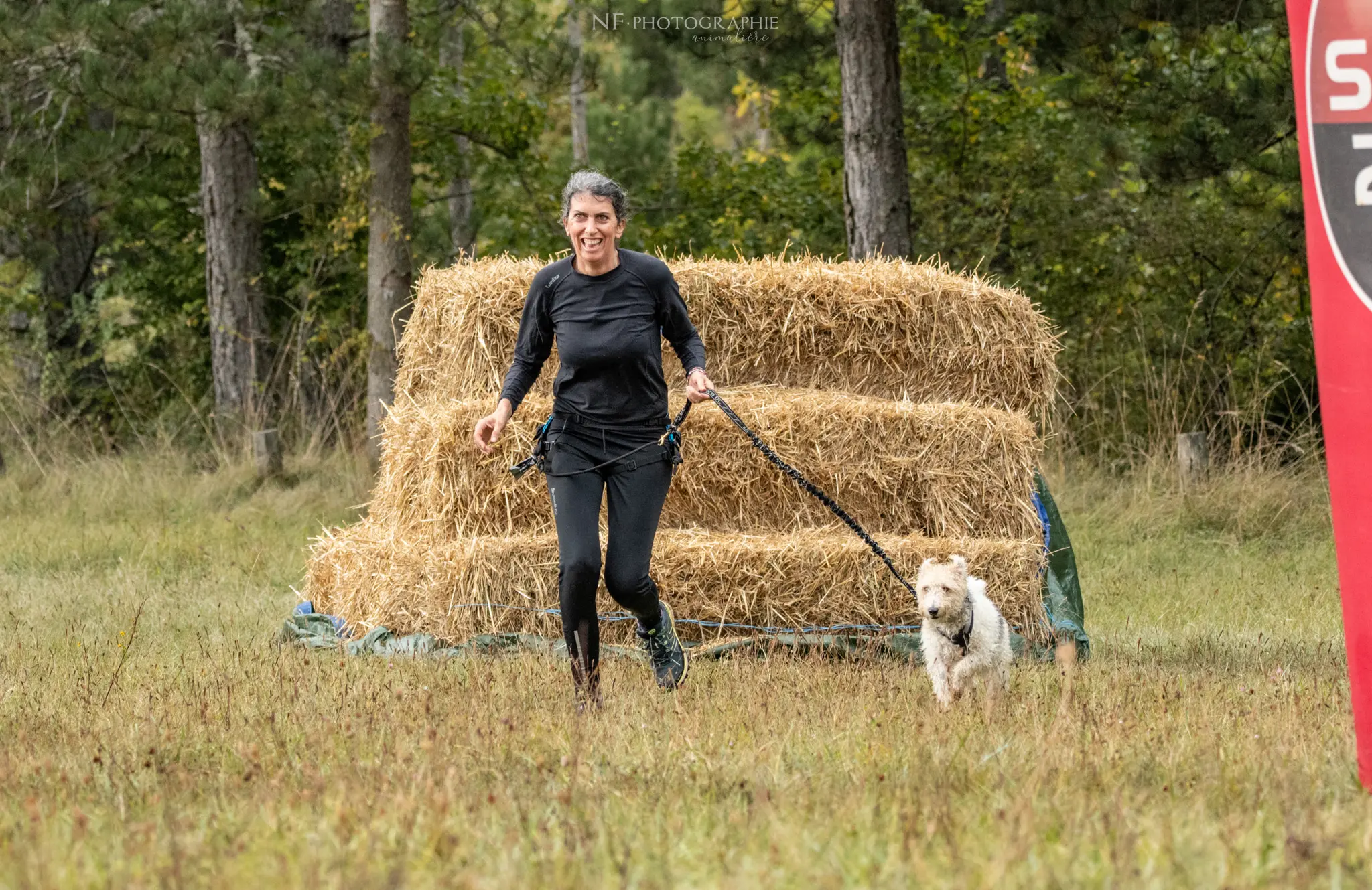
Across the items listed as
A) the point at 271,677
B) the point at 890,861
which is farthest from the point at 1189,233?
the point at 890,861

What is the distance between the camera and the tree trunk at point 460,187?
19.7m

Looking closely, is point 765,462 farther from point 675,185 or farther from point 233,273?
point 675,185

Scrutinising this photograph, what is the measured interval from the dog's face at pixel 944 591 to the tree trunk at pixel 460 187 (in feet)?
41.7

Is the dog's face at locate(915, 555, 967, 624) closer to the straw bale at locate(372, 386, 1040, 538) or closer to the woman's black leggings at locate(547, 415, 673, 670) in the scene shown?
the woman's black leggings at locate(547, 415, 673, 670)

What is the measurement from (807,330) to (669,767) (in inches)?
174

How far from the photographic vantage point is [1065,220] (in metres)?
16.6

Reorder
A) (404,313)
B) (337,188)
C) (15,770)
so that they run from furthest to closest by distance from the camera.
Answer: (337,188) < (404,313) < (15,770)

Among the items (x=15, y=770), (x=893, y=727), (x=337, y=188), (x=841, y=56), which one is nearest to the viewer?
(x=15, y=770)

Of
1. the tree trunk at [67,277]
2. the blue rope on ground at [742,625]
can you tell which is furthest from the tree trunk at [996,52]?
the tree trunk at [67,277]

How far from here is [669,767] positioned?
16.1 feet

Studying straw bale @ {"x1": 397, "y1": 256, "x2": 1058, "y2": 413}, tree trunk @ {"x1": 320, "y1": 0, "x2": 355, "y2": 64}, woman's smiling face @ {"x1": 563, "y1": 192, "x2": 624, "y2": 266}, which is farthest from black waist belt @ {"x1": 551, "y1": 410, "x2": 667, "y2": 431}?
tree trunk @ {"x1": 320, "y1": 0, "x2": 355, "y2": 64}

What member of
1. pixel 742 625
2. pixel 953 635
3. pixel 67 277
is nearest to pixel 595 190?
pixel 953 635

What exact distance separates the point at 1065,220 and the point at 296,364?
845 cm

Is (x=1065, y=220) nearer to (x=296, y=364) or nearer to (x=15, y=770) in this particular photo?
(x=296, y=364)
